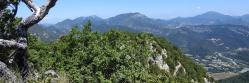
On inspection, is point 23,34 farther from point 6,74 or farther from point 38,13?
point 6,74

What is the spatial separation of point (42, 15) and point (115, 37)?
43023 mm

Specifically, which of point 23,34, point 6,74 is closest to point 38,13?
point 23,34

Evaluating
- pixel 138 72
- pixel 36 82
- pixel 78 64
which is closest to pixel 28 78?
pixel 36 82

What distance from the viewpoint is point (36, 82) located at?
1390 cm

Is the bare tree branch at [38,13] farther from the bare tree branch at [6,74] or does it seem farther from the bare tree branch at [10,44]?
the bare tree branch at [6,74]

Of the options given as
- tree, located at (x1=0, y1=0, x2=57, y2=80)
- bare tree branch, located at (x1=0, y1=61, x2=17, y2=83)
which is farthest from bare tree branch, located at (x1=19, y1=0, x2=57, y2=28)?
bare tree branch, located at (x1=0, y1=61, x2=17, y2=83)

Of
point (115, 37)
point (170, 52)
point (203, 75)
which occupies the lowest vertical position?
point (203, 75)

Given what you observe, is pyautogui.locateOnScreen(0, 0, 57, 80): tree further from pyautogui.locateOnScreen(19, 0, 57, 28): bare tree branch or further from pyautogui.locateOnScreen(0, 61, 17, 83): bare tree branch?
pyautogui.locateOnScreen(0, 61, 17, 83): bare tree branch

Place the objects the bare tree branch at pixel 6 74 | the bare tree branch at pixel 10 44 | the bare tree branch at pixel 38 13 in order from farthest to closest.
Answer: the bare tree branch at pixel 38 13
the bare tree branch at pixel 10 44
the bare tree branch at pixel 6 74

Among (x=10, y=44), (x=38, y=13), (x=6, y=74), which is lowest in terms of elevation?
(x=6, y=74)

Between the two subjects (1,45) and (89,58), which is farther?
(89,58)

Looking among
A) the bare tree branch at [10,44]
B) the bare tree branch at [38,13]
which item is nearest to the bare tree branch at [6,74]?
the bare tree branch at [10,44]

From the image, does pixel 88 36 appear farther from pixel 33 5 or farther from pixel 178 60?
pixel 178 60

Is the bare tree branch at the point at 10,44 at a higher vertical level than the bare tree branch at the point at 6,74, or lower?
higher
